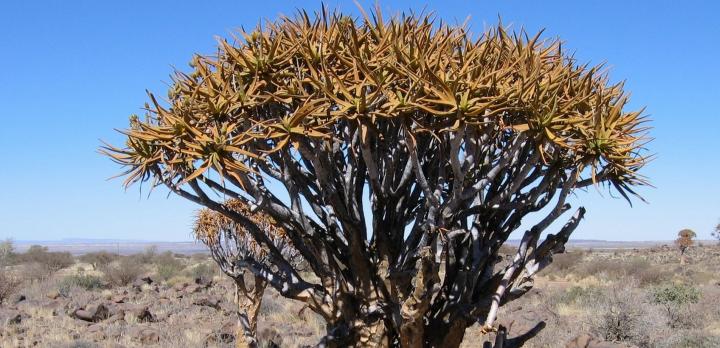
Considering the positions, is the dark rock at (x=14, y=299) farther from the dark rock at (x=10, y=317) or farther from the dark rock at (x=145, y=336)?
the dark rock at (x=145, y=336)

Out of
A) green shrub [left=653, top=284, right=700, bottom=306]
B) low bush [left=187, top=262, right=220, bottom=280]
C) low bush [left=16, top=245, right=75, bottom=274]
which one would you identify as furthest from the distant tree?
green shrub [left=653, top=284, right=700, bottom=306]

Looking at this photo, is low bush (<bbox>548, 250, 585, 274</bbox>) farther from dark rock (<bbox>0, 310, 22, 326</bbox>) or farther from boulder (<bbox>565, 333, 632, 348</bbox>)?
dark rock (<bbox>0, 310, 22, 326</bbox>)

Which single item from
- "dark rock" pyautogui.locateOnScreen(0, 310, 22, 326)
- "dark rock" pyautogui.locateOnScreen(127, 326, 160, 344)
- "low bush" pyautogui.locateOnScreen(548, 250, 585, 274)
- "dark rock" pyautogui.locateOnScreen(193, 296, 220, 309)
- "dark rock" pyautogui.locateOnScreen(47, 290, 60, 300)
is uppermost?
"low bush" pyautogui.locateOnScreen(548, 250, 585, 274)

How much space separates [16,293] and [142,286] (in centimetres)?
560

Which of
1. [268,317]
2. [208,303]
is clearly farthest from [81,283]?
[268,317]

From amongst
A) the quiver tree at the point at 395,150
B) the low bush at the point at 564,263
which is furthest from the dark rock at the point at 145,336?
the low bush at the point at 564,263

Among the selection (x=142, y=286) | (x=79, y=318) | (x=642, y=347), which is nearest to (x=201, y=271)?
(x=142, y=286)

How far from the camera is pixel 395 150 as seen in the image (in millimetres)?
6125

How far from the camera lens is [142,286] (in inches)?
1055

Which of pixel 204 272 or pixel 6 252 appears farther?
pixel 6 252

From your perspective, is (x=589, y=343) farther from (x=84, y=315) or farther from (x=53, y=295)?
(x=53, y=295)

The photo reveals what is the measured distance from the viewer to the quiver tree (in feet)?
17.6

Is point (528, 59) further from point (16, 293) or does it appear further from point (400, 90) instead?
point (16, 293)

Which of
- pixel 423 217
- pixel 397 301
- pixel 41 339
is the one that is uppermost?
pixel 423 217
